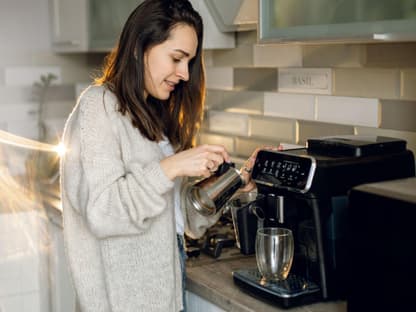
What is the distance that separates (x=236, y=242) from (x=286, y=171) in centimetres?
48

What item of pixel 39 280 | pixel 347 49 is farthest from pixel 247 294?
pixel 39 280

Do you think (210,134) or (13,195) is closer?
(210,134)

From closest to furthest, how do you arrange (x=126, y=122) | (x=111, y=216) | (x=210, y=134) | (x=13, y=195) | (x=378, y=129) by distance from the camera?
1. (x=111, y=216)
2. (x=126, y=122)
3. (x=378, y=129)
4. (x=210, y=134)
5. (x=13, y=195)

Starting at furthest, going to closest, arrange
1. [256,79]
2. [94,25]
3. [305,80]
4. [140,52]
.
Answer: [94,25] < [256,79] < [305,80] < [140,52]

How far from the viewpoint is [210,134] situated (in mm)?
2770

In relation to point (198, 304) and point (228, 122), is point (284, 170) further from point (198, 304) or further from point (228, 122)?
point (228, 122)

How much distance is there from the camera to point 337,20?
1.57 m

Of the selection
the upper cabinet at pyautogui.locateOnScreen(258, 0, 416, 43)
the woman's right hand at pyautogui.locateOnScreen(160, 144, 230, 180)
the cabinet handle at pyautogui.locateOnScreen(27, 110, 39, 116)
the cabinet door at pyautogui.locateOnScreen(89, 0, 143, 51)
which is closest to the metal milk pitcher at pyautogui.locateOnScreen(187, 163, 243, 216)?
the woman's right hand at pyautogui.locateOnScreen(160, 144, 230, 180)

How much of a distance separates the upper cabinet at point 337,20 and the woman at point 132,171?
0.19 metres

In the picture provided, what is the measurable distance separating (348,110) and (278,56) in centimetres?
39

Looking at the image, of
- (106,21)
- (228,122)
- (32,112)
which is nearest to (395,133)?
(228,122)

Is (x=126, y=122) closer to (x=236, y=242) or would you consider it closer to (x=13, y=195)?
(x=236, y=242)

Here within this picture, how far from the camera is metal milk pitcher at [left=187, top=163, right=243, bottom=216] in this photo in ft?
5.53

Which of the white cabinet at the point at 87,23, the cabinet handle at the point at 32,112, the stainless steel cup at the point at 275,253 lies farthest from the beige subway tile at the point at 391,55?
the cabinet handle at the point at 32,112
